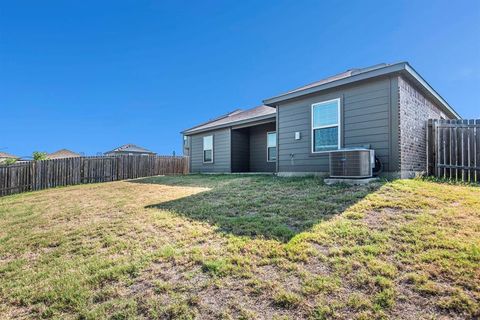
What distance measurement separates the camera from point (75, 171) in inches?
492

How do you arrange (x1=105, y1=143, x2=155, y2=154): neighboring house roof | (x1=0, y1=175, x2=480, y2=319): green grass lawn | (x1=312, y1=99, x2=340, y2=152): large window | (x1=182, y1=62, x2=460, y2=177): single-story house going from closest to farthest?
(x1=0, y1=175, x2=480, y2=319): green grass lawn → (x1=182, y1=62, x2=460, y2=177): single-story house → (x1=312, y1=99, x2=340, y2=152): large window → (x1=105, y1=143, x2=155, y2=154): neighboring house roof

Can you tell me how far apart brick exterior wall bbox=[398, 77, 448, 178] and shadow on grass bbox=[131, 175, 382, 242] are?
1524 millimetres

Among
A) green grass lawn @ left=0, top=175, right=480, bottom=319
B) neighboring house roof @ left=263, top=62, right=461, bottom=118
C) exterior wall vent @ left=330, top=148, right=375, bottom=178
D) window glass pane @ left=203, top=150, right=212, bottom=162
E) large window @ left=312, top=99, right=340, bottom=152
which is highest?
neighboring house roof @ left=263, top=62, right=461, bottom=118

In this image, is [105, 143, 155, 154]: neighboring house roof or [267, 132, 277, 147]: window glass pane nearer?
[267, 132, 277, 147]: window glass pane

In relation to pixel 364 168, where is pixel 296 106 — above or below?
above

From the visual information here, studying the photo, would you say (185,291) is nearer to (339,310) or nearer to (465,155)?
(339,310)

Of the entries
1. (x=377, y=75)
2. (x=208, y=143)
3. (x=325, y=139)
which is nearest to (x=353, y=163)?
(x=325, y=139)

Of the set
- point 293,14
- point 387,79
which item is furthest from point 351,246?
point 293,14

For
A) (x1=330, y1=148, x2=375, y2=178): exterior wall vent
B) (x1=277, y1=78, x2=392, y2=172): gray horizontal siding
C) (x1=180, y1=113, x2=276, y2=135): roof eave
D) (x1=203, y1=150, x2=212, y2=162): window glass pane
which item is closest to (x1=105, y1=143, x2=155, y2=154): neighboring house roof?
(x1=180, y1=113, x2=276, y2=135): roof eave

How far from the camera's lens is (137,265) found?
3.00 meters

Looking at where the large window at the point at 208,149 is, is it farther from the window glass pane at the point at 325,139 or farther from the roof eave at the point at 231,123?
the window glass pane at the point at 325,139

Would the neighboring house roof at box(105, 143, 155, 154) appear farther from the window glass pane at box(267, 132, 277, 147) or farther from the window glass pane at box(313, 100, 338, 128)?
the window glass pane at box(313, 100, 338, 128)

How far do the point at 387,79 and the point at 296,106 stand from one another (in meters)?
2.75

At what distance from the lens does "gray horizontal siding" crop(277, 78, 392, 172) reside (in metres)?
6.45
